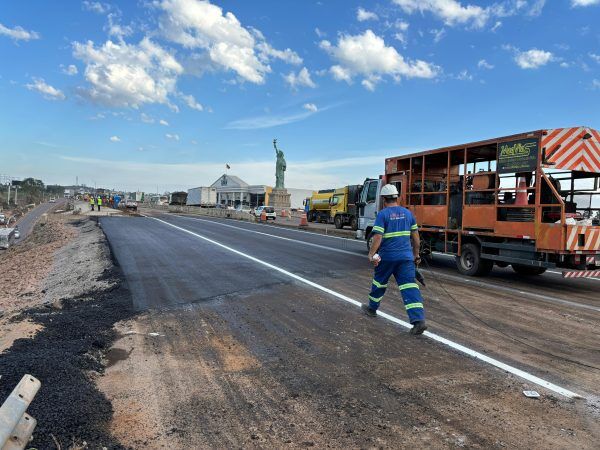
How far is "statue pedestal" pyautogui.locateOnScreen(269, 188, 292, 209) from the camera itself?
60188 millimetres

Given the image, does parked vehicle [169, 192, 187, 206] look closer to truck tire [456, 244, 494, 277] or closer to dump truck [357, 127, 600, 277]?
dump truck [357, 127, 600, 277]

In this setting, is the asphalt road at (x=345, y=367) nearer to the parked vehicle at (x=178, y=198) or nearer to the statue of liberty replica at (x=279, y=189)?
the statue of liberty replica at (x=279, y=189)

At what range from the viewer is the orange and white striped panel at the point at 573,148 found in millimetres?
9375

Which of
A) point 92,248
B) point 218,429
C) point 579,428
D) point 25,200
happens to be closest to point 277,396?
point 218,429

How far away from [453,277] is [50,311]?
27.8 feet

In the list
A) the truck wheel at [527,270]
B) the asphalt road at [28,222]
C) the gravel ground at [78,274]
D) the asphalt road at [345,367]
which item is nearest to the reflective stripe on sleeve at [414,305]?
the asphalt road at [345,367]

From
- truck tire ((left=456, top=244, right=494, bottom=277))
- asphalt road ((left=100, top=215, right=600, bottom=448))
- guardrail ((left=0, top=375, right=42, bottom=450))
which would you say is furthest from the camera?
truck tire ((left=456, top=244, right=494, bottom=277))

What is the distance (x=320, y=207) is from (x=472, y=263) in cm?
2978

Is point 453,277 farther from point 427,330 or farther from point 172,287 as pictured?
point 172,287

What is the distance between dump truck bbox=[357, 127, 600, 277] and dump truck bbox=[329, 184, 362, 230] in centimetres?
1952

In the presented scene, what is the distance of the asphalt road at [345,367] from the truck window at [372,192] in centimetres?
622

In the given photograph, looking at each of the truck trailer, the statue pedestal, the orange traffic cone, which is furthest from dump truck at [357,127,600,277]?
the truck trailer

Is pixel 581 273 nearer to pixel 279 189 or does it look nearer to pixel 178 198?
pixel 279 189

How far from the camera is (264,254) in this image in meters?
14.5
